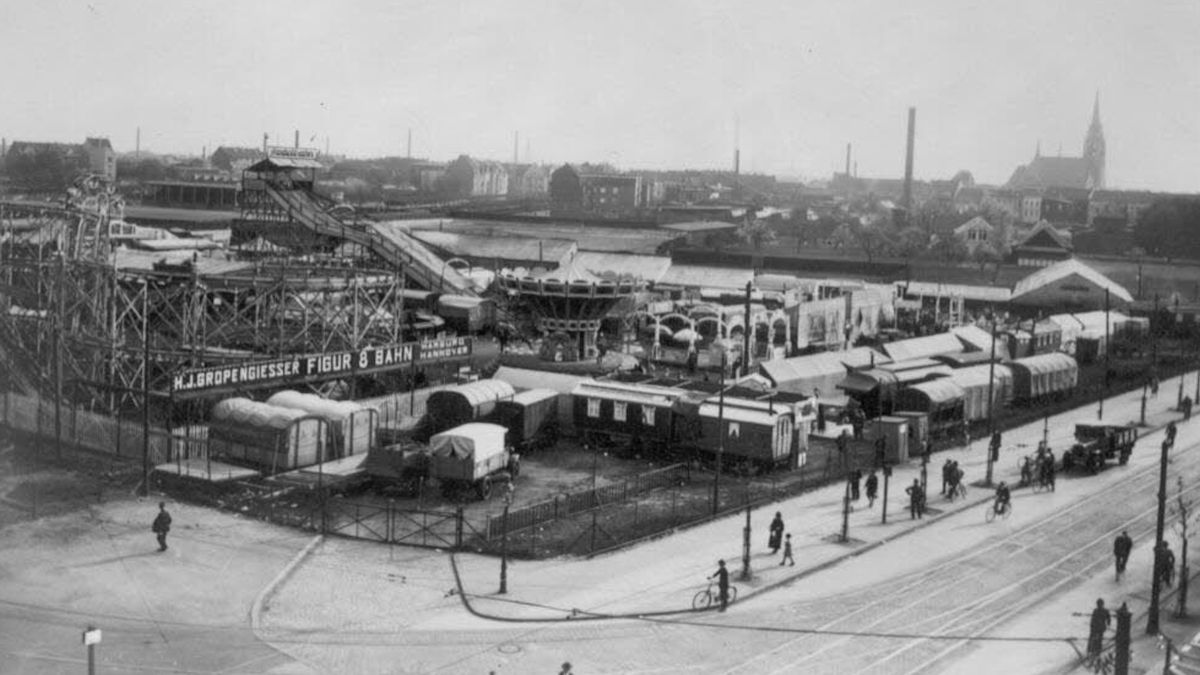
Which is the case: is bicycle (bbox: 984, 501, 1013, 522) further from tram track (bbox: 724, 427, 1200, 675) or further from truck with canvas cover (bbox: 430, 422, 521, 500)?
truck with canvas cover (bbox: 430, 422, 521, 500)

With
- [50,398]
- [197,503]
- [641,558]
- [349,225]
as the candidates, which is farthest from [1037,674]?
[349,225]

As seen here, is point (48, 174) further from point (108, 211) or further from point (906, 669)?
point (906, 669)

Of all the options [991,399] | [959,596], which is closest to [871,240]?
[991,399]

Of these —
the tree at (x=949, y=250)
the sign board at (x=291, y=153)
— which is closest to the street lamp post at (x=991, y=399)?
the sign board at (x=291, y=153)

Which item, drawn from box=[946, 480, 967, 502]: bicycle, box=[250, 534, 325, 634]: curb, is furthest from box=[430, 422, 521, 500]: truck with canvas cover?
box=[946, 480, 967, 502]: bicycle

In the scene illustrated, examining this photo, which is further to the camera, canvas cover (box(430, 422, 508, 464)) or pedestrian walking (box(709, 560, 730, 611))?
canvas cover (box(430, 422, 508, 464))

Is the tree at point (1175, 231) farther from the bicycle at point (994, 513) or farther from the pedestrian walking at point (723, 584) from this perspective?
the pedestrian walking at point (723, 584)

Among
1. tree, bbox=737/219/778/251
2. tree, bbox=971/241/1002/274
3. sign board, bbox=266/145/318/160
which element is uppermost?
sign board, bbox=266/145/318/160

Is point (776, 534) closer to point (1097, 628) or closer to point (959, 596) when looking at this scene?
point (959, 596)
